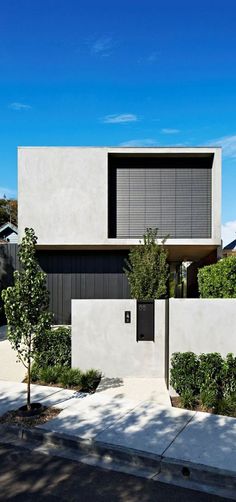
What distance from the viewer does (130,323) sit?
8883 mm

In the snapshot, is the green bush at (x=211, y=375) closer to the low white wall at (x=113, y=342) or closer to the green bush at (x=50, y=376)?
the low white wall at (x=113, y=342)

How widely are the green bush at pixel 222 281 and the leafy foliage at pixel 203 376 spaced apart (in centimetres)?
185

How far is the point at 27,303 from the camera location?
7.01 m

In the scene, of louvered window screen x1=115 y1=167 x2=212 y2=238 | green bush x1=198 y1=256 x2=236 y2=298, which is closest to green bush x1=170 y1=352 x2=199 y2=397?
green bush x1=198 y1=256 x2=236 y2=298

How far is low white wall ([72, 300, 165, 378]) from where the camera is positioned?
8.84 meters

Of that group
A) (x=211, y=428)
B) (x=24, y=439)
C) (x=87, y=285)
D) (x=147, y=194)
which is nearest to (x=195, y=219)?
(x=147, y=194)

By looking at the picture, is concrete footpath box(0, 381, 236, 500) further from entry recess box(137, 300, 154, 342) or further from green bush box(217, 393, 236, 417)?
entry recess box(137, 300, 154, 342)

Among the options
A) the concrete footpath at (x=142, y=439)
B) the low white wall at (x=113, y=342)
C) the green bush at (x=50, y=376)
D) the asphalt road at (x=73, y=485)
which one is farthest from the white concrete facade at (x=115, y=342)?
the asphalt road at (x=73, y=485)

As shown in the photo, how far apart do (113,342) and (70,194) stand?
6724 millimetres

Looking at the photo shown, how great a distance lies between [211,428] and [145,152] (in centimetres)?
1027

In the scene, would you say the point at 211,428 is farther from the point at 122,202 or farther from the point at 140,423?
the point at 122,202

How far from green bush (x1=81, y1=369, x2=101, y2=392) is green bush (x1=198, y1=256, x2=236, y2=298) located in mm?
3545

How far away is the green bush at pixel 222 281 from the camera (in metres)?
9.19

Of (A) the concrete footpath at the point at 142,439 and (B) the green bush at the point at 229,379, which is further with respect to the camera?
(B) the green bush at the point at 229,379
